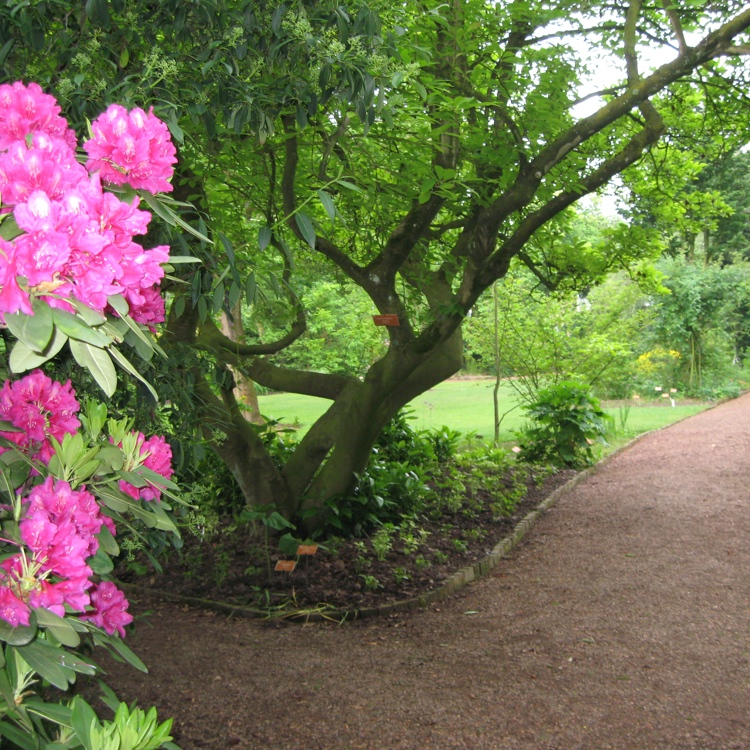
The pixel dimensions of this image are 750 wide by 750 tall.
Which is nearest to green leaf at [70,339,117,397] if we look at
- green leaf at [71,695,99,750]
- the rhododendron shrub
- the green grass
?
the rhododendron shrub

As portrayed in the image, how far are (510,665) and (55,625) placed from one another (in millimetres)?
3332

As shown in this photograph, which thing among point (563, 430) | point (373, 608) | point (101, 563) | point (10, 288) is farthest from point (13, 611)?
point (563, 430)

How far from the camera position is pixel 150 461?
1610mm

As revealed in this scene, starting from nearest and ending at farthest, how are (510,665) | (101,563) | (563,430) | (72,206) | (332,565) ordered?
(72,206) < (101,563) < (510,665) < (332,565) < (563,430)

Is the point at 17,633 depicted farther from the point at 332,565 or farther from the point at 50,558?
the point at 332,565

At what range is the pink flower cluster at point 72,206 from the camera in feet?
2.96

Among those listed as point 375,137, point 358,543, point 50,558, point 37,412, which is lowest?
point 358,543

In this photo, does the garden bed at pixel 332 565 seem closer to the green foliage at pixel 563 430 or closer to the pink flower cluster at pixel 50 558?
the green foliage at pixel 563 430

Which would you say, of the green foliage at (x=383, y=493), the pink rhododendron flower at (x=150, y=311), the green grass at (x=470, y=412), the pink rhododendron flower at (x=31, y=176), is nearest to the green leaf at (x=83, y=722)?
the pink rhododendron flower at (x=31, y=176)

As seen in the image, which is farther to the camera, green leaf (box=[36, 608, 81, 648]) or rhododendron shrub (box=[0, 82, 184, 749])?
green leaf (box=[36, 608, 81, 648])

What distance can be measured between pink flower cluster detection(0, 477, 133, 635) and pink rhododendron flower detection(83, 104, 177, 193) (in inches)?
19.1

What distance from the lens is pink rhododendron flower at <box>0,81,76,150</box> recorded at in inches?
50.4

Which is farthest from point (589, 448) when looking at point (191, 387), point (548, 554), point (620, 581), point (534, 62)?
point (191, 387)

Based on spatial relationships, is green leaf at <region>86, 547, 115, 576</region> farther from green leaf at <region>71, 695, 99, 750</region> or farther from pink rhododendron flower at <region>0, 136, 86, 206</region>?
pink rhododendron flower at <region>0, 136, 86, 206</region>
